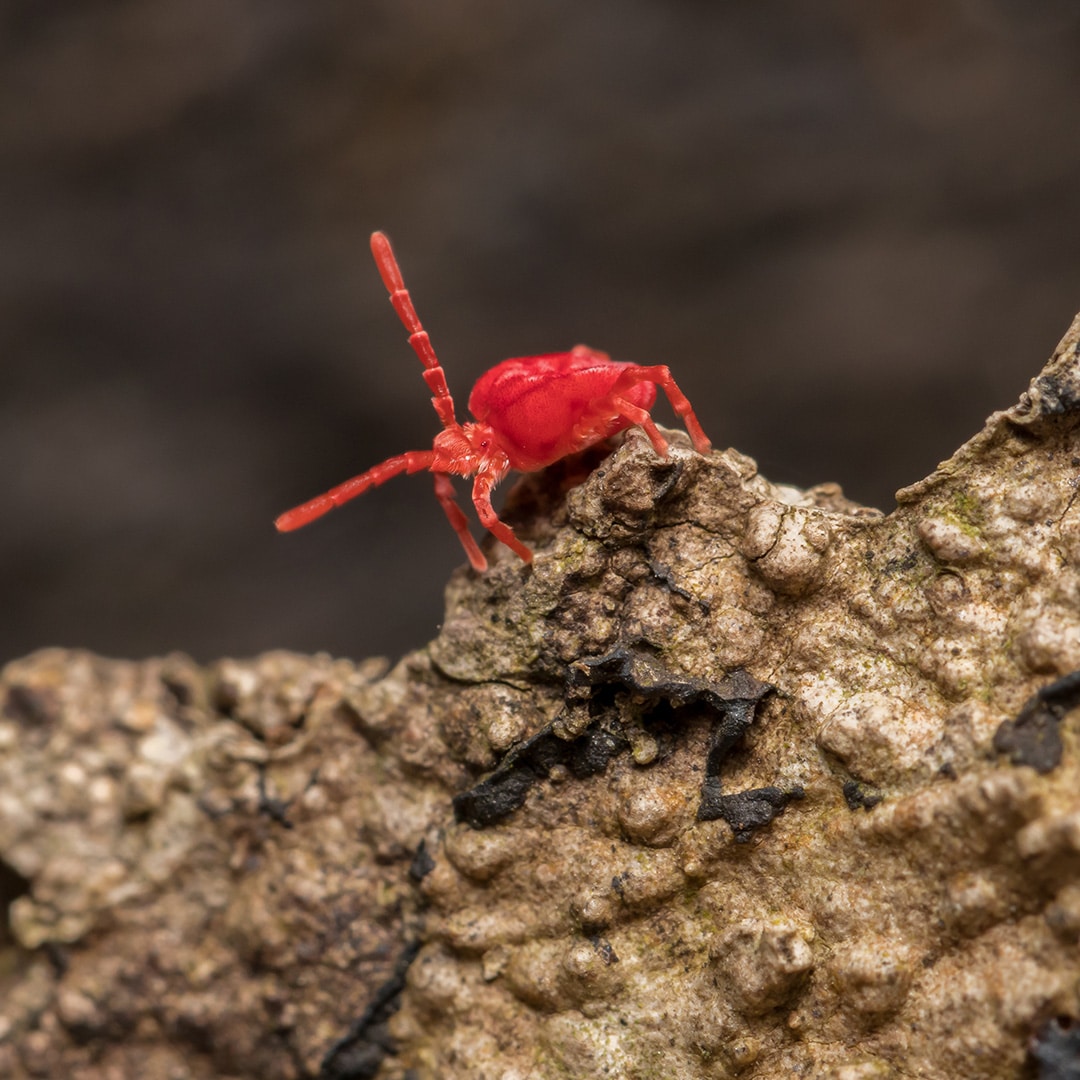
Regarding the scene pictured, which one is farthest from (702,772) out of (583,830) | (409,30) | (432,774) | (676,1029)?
(409,30)

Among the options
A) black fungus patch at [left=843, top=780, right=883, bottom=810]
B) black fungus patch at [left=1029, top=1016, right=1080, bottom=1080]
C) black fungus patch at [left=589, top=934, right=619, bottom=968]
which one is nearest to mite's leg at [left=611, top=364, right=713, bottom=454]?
black fungus patch at [left=843, top=780, right=883, bottom=810]

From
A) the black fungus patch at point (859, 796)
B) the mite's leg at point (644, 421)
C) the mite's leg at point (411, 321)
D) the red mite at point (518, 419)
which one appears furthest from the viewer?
the mite's leg at point (411, 321)

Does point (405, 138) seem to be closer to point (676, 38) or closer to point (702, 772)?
point (676, 38)

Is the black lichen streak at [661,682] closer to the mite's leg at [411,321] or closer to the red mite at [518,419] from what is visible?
the red mite at [518,419]

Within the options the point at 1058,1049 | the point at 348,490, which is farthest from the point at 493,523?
the point at 1058,1049

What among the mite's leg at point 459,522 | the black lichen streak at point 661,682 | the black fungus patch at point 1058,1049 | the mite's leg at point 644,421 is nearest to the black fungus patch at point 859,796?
the black lichen streak at point 661,682

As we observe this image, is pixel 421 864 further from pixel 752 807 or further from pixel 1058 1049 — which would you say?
pixel 1058 1049
